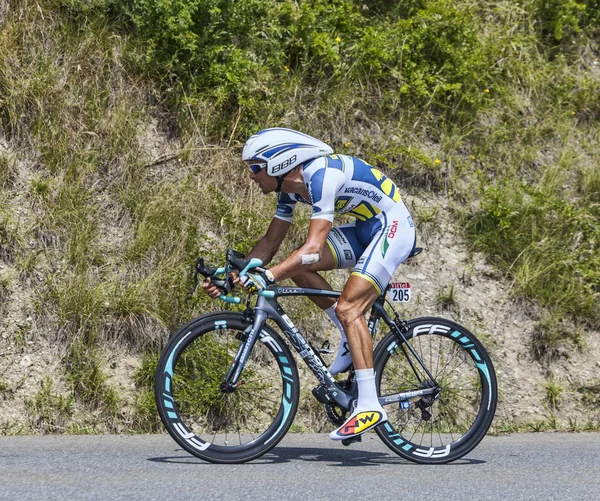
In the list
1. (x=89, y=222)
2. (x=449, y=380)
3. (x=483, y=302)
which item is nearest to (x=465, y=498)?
(x=449, y=380)

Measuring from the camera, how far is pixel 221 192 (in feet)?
27.3

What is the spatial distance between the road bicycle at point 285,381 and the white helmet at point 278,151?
0.62 metres

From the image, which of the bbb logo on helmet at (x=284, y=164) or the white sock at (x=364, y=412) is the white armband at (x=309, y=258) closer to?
the bbb logo on helmet at (x=284, y=164)

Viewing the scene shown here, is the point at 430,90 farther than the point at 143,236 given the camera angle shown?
Yes

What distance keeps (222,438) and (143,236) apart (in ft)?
8.90

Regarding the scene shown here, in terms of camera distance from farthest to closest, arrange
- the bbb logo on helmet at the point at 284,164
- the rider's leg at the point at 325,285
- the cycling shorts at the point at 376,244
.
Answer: the rider's leg at the point at 325,285 < the cycling shorts at the point at 376,244 < the bbb logo on helmet at the point at 284,164

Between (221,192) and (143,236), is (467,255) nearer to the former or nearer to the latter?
(221,192)

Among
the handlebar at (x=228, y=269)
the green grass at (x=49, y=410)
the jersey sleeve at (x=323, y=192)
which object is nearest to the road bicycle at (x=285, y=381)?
the handlebar at (x=228, y=269)

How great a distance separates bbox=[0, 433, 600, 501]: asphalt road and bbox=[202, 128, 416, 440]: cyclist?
0.47 metres

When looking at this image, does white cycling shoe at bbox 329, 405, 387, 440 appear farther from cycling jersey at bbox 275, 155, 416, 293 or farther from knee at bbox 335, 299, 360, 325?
cycling jersey at bbox 275, 155, 416, 293

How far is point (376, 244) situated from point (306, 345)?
82cm

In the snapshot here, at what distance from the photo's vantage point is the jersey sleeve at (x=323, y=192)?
5305 mm

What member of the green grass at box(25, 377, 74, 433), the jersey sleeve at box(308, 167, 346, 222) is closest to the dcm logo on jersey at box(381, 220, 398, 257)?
the jersey sleeve at box(308, 167, 346, 222)

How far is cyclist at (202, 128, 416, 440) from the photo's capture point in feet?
17.4
